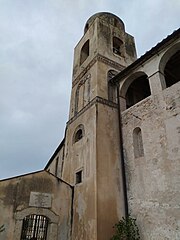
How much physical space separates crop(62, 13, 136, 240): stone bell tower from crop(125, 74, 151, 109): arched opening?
115 centimetres

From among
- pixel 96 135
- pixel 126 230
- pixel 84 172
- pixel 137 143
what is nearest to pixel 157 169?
pixel 137 143

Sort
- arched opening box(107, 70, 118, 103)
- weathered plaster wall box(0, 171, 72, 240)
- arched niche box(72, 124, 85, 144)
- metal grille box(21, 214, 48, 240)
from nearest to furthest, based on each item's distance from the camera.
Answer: weathered plaster wall box(0, 171, 72, 240)
metal grille box(21, 214, 48, 240)
arched niche box(72, 124, 85, 144)
arched opening box(107, 70, 118, 103)

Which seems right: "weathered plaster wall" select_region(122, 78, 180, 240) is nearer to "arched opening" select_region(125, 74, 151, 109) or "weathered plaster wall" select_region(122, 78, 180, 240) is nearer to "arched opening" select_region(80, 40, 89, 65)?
"arched opening" select_region(125, 74, 151, 109)

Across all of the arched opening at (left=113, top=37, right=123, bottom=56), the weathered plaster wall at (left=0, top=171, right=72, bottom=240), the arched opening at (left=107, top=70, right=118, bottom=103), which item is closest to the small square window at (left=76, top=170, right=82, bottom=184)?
the weathered plaster wall at (left=0, top=171, right=72, bottom=240)

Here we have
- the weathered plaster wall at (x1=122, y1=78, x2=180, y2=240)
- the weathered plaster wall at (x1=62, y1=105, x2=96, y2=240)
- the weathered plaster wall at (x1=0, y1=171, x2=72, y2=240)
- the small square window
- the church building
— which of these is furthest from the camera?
the small square window

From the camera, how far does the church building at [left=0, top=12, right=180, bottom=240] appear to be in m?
7.73

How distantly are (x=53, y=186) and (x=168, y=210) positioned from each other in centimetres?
456

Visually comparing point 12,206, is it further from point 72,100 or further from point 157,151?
point 72,100

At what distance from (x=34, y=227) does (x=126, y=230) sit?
3722mm

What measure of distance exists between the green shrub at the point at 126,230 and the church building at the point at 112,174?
213 millimetres

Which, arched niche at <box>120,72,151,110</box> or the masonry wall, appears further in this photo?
arched niche at <box>120,72,151,110</box>

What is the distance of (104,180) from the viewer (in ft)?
28.8

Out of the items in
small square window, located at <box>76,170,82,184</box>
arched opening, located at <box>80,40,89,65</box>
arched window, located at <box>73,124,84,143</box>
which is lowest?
small square window, located at <box>76,170,82,184</box>

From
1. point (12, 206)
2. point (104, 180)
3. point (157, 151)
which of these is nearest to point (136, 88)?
point (157, 151)
